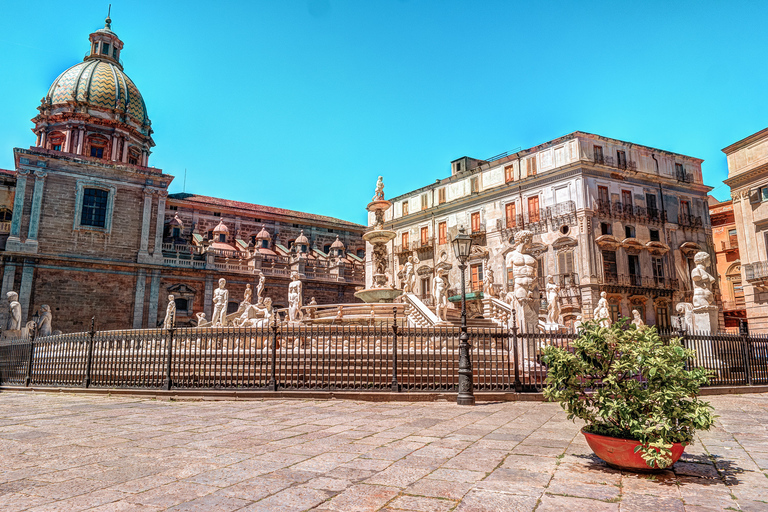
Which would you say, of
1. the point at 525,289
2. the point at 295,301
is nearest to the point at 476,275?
the point at 295,301

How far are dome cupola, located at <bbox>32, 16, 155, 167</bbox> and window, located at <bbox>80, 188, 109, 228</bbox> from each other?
3.63 meters

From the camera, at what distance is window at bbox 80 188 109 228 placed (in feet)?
107

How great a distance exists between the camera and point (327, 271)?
139ft

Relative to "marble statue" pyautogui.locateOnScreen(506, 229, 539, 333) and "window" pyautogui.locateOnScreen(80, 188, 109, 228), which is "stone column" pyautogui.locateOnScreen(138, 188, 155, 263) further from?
"marble statue" pyautogui.locateOnScreen(506, 229, 539, 333)

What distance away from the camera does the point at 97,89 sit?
38.1 metres

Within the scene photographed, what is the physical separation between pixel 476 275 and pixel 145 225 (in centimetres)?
2272

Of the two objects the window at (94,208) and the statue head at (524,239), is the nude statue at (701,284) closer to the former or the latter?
the statue head at (524,239)

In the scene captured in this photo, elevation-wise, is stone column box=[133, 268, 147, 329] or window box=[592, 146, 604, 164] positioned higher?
window box=[592, 146, 604, 164]

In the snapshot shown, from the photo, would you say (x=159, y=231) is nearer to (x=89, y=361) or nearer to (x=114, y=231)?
(x=114, y=231)

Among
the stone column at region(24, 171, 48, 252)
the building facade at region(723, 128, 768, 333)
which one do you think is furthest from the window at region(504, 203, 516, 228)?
the stone column at region(24, 171, 48, 252)

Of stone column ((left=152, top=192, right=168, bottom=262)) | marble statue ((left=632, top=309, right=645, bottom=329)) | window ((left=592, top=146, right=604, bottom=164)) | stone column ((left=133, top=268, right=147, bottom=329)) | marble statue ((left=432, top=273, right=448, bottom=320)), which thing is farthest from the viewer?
stone column ((left=152, top=192, right=168, bottom=262))

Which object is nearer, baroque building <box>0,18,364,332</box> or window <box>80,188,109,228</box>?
baroque building <box>0,18,364,332</box>

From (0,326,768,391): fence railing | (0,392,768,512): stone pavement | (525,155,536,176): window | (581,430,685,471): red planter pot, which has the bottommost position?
(0,392,768,512): stone pavement

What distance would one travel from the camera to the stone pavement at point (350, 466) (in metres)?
3.73
